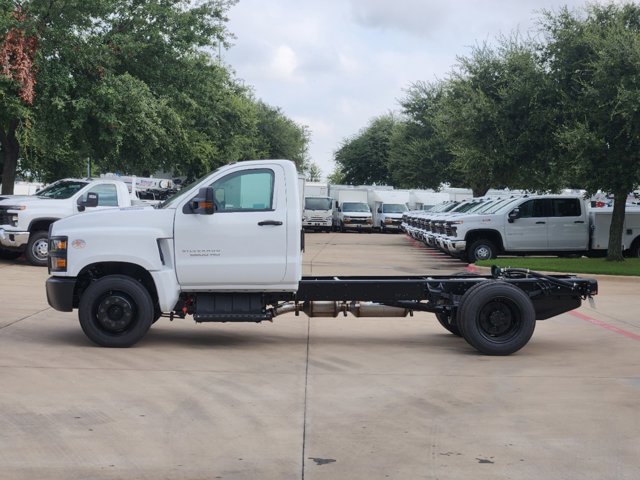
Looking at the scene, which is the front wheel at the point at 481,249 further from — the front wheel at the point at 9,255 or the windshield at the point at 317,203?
the windshield at the point at 317,203

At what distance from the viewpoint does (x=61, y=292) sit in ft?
34.4

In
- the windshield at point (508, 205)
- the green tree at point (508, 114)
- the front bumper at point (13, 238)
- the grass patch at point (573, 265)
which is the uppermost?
the green tree at point (508, 114)

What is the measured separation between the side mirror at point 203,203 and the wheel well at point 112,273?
0.95m

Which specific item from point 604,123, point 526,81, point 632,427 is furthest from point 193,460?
point 526,81

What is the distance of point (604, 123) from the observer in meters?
22.3

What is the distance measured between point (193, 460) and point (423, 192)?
5282 centimetres

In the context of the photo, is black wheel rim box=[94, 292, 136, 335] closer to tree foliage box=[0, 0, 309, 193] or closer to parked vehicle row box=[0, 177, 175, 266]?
parked vehicle row box=[0, 177, 175, 266]

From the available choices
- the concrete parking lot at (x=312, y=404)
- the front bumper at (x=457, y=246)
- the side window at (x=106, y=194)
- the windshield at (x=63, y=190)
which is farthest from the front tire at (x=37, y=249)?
the front bumper at (x=457, y=246)

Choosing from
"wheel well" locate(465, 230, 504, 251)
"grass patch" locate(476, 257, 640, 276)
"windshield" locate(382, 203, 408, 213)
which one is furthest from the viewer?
"windshield" locate(382, 203, 408, 213)

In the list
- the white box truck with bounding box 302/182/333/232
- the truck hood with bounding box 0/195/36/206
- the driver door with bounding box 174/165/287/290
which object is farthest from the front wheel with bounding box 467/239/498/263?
the white box truck with bounding box 302/182/333/232

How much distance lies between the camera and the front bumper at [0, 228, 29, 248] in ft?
69.0

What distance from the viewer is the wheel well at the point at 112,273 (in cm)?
1061

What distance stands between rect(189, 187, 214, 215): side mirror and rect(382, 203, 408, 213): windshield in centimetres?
4474

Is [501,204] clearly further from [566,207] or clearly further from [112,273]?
[112,273]
